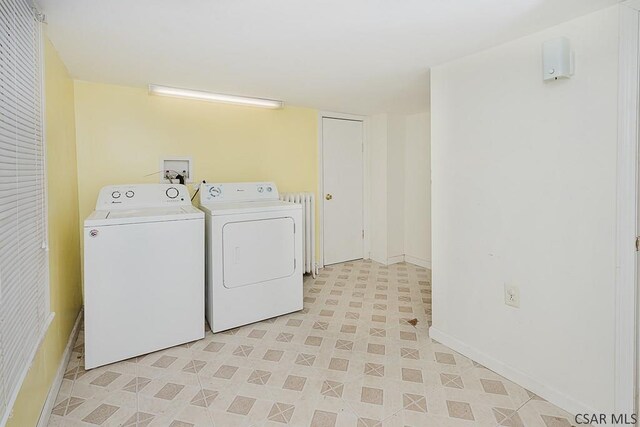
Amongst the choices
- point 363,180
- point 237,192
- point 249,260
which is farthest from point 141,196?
point 363,180

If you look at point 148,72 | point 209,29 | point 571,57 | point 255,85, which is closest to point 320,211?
point 255,85

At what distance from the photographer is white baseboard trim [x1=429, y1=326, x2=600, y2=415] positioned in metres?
1.63

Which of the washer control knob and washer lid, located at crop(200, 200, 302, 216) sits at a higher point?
the washer control knob

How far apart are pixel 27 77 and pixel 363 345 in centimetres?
241

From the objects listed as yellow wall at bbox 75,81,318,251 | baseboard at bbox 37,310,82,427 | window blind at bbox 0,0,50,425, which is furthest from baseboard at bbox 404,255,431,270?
window blind at bbox 0,0,50,425

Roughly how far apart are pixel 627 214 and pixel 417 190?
2816 mm

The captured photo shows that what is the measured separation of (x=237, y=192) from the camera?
10.1 ft

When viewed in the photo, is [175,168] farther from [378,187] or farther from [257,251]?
[378,187]

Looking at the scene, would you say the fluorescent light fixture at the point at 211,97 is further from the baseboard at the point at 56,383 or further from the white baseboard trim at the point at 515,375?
the white baseboard trim at the point at 515,375

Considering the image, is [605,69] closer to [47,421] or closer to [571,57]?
[571,57]

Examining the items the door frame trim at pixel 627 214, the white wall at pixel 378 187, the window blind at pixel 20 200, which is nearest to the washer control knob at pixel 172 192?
the window blind at pixel 20 200

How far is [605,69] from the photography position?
148 centimetres

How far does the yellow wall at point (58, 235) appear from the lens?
1485 millimetres

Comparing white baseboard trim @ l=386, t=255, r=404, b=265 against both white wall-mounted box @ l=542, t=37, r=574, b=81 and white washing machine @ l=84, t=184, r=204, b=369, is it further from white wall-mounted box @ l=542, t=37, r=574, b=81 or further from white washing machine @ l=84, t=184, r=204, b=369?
white wall-mounted box @ l=542, t=37, r=574, b=81
